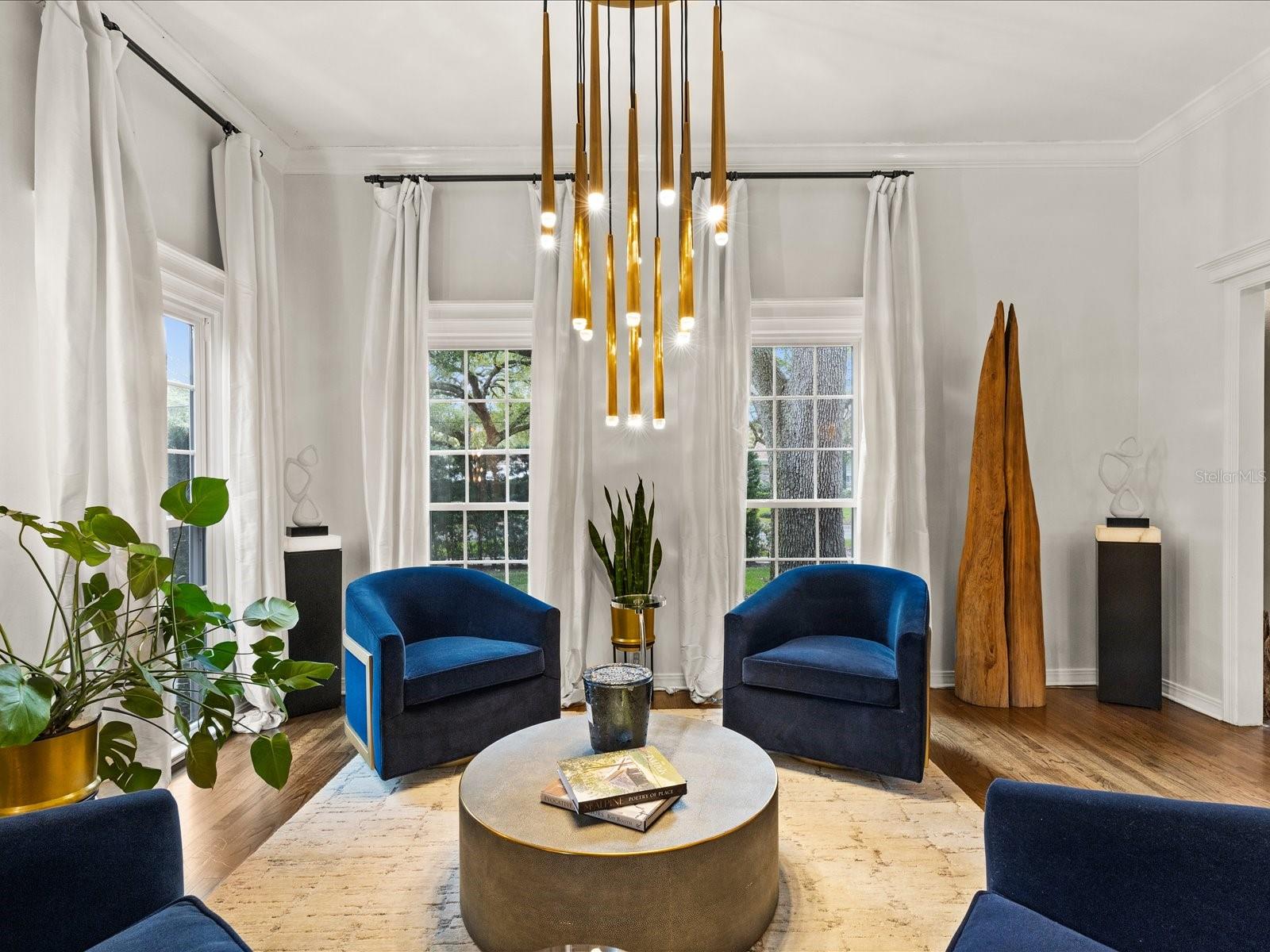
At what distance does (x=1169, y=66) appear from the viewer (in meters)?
3.25

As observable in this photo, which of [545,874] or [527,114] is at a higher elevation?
[527,114]

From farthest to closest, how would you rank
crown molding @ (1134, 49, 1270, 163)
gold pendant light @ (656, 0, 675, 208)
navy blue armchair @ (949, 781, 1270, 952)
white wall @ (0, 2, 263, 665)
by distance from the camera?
crown molding @ (1134, 49, 1270, 163) → white wall @ (0, 2, 263, 665) → gold pendant light @ (656, 0, 675, 208) → navy blue armchair @ (949, 781, 1270, 952)

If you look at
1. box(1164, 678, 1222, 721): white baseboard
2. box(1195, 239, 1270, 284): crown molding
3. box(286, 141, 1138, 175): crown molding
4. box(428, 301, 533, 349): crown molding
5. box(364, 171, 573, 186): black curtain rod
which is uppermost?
box(286, 141, 1138, 175): crown molding

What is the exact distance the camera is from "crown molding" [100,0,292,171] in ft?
9.04

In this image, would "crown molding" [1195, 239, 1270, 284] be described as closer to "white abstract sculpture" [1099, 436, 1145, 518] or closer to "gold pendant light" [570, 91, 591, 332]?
"white abstract sculpture" [1099, 436, 1145, 518]

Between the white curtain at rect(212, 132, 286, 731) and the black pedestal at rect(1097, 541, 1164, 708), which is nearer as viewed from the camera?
the white curtain at rect(212, 132, 286, 731)

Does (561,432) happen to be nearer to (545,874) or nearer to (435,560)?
(435,560)

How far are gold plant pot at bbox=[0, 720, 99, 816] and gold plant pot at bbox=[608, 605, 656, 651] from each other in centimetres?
218

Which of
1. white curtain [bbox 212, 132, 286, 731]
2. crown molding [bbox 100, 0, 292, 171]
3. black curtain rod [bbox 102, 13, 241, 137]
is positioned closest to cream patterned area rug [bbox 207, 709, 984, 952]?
white curtain [bbox 212, 132, 286, 731]

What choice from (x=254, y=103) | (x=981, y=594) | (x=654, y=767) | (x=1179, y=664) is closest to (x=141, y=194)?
(x=254, y=103)

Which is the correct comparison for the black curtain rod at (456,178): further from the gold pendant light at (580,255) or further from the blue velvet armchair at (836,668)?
the blue velvet armchair at (836,668)

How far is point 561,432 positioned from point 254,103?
2.20m

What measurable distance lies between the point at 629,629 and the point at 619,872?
2.07 metres

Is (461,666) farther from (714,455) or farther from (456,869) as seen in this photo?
(714,455)
